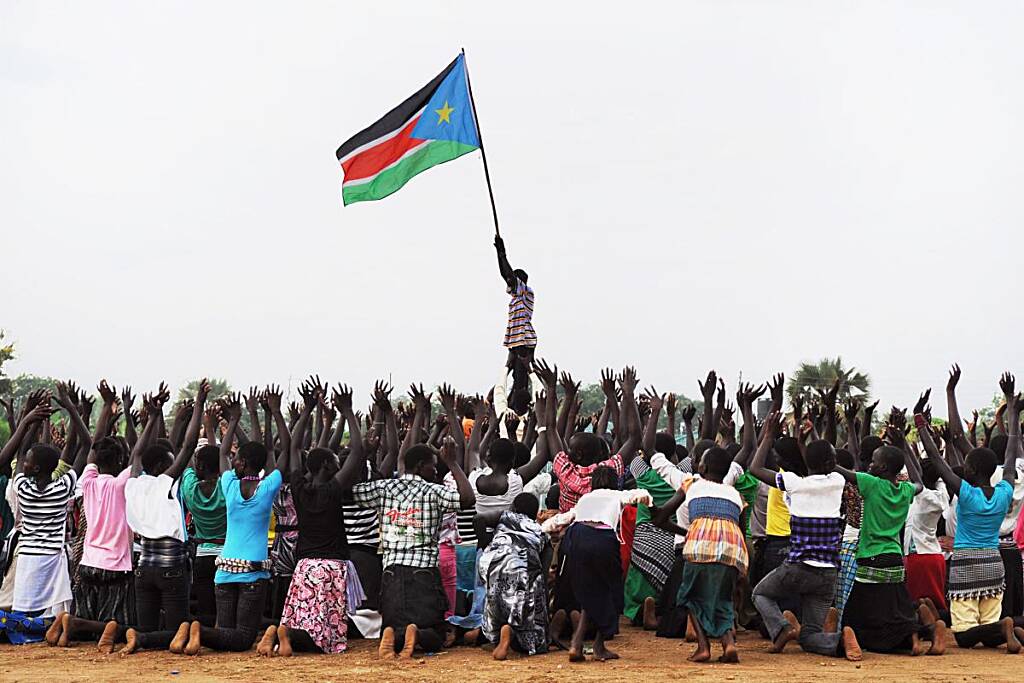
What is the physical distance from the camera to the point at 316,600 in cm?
877

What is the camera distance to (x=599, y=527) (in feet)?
28.3

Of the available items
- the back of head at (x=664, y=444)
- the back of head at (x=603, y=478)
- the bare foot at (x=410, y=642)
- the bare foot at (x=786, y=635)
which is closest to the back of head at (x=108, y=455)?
the bare foot at (x=410, y=642)

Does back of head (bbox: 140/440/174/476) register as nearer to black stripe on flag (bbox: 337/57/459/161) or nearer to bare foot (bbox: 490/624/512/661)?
bare foot (bbox: 490/624/512/661)

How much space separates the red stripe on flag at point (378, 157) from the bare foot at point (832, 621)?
28.1 ft

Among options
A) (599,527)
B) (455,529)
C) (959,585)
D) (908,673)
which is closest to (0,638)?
(455,529)

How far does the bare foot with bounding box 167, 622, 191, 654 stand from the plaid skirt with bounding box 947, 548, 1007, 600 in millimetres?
5962

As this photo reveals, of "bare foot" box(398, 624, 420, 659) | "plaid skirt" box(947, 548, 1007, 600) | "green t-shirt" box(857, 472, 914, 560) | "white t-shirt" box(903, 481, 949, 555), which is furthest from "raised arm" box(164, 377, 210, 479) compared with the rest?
"plaid skirt" box(947, 548, 1007, 600)

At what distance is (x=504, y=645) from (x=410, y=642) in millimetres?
704

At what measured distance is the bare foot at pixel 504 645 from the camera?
861 cm

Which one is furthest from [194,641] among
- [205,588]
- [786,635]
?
[786,635]

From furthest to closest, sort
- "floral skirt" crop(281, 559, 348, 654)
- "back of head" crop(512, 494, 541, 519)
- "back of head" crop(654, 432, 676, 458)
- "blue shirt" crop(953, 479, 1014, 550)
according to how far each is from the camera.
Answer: "back of head" crop(654, 432, 676, 458), "back of head" crop(512, 494, 541, 519), "blue shirt" crop(953, 479, 1014, 550), "floral skirt" crop(281, 559, 348, 654)

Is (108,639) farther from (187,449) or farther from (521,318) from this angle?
(521,318)

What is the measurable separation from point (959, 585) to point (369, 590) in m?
4.67

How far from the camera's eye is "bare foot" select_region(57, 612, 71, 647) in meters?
8.99
